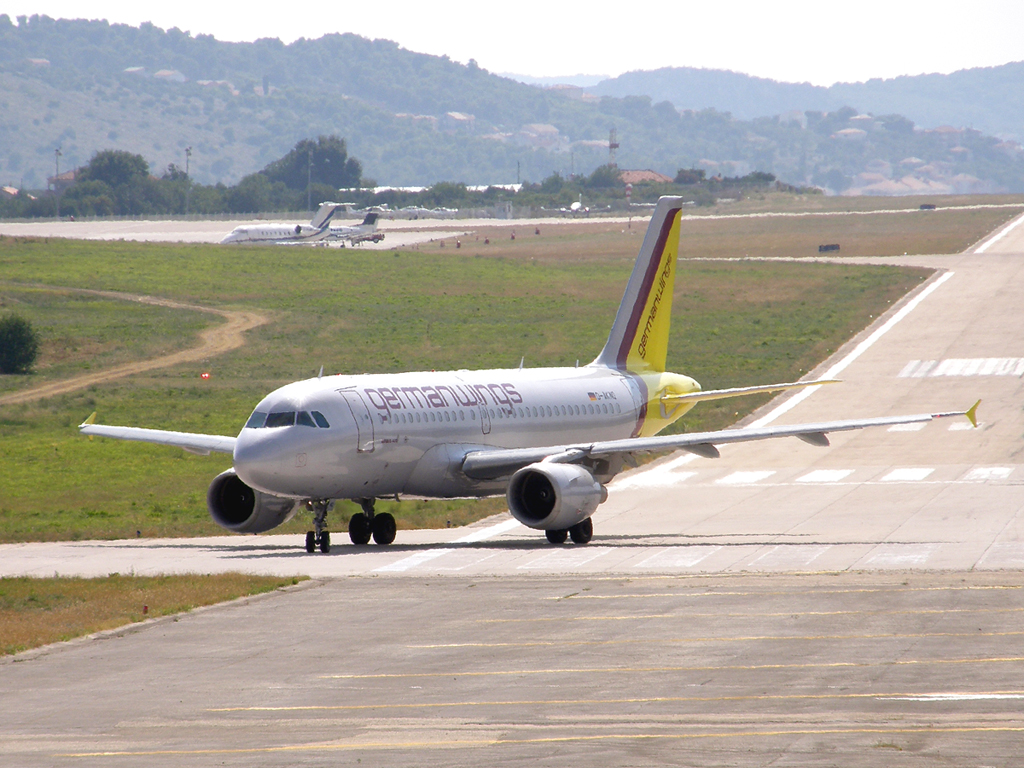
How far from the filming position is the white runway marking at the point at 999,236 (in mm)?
144637

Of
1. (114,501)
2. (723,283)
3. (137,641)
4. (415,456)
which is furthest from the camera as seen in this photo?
(723,283)

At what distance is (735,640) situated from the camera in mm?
24000

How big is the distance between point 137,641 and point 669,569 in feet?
41.4

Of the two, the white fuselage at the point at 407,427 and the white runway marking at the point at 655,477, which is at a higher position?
the white fuselage at the point at 407,427

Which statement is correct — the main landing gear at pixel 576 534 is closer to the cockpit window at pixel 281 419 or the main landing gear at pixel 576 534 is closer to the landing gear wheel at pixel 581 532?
the landing gear wheel at pixel 581 532

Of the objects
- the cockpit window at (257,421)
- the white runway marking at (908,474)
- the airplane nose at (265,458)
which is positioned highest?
the cockpit window at (257,421)

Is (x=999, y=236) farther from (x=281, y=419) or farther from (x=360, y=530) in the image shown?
(x=281, y=419)

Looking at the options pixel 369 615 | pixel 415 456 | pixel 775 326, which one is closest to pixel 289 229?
pixel 775 326

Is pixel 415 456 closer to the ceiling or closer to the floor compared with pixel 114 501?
closer to the ceiling

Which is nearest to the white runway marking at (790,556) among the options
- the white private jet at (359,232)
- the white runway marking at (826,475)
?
the white runway marking at (826,475)

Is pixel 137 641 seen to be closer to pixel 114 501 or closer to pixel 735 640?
pixel 735 640

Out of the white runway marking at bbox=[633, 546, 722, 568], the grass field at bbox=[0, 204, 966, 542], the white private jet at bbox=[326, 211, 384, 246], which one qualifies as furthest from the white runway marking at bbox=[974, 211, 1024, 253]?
the white runway marking at bbox=[633, 546, 722, 568]

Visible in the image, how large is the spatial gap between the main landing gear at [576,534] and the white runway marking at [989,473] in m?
17.5

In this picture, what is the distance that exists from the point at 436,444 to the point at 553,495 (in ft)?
A: 13.4
